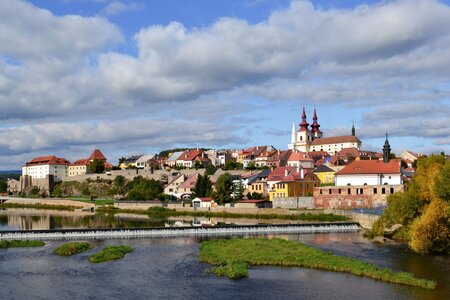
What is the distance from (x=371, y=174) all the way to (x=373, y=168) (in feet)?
4.00

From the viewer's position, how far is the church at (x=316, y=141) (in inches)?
5261

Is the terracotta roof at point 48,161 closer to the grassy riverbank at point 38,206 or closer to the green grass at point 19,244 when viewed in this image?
the grassy riverbank at point 38,206

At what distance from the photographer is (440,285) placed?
26500mm

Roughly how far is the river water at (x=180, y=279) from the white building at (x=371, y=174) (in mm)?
33689

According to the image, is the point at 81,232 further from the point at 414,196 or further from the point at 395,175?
the point at 395,175

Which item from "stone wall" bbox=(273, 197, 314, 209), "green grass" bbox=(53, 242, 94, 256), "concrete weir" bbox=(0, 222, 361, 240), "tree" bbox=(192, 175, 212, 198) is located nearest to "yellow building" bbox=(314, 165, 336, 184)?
"stone wall" bbox=(273, 197, 314, 209)

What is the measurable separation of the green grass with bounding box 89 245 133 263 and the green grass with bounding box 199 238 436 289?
5.37 metres

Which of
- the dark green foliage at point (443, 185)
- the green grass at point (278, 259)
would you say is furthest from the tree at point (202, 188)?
the dark green foliage at point (443, 185)

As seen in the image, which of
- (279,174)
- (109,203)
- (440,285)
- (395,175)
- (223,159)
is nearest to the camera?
(440,285)

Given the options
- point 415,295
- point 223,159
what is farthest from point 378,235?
point 223,159

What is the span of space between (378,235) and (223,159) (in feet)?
336

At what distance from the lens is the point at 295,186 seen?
7419 cm

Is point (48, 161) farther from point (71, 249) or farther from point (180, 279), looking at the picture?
point (180, 279)

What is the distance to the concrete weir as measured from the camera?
44812 mm
